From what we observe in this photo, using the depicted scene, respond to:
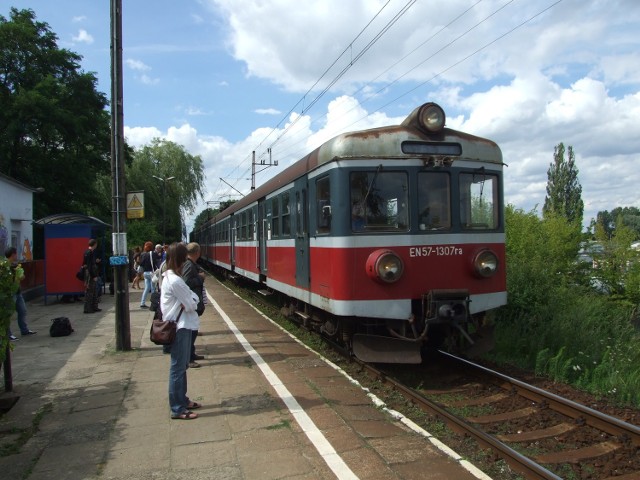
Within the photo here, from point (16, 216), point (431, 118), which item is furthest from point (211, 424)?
point (16, 216)

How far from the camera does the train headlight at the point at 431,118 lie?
267 inches

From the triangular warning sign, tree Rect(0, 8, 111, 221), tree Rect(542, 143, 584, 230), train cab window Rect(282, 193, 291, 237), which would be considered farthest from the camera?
tree Rect(542, 143, 584, 230)

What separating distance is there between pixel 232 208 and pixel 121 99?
31.5 ft

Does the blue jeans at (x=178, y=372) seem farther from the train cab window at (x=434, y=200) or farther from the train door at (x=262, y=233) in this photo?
the train door at (x=262, y=233)

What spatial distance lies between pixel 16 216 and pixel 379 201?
16.6m

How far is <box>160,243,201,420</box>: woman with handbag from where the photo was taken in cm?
533

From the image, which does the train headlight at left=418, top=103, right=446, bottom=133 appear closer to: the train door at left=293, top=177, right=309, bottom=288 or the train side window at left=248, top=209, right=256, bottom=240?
the train door at left=293, top=177, right=309, bottom=288

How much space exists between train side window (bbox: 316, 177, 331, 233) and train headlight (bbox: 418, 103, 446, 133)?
1405 millimetres

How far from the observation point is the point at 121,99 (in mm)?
8688

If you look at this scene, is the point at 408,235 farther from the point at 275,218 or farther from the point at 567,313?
the point at 567,313

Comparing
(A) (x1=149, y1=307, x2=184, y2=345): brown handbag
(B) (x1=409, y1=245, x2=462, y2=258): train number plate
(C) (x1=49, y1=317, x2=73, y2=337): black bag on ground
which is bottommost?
(C) (x1=49, y1=317, x2=73, y2=337): black bag on ground

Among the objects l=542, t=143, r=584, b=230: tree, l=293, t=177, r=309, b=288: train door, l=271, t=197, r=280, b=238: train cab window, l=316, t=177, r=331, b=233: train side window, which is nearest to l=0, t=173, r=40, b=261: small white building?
l=271, t=197, r=280, b=238: train cab window

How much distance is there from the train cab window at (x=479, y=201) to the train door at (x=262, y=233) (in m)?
5.31

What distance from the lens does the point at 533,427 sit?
Answer: 5129 millimetres
